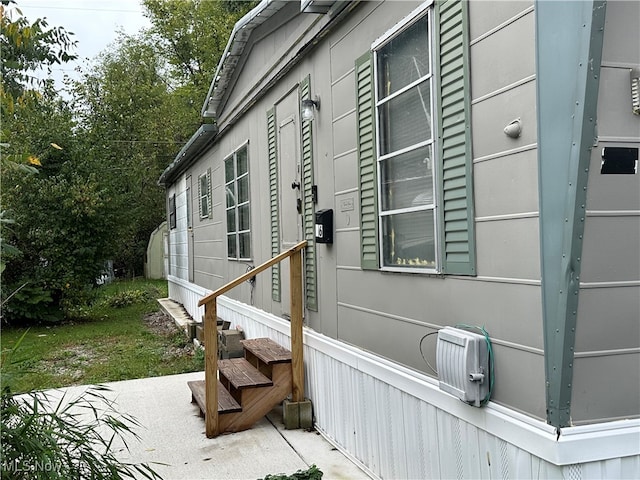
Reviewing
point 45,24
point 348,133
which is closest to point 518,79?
point 348,133

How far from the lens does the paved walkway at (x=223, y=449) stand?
3.80 metres

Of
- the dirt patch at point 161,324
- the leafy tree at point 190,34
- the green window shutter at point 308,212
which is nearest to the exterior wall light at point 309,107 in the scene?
the green window shutter at point 308,212

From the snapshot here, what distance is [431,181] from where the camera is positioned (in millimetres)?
2920

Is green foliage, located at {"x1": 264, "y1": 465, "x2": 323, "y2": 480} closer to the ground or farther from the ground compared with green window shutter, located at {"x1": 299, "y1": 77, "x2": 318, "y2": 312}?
closer to the ground

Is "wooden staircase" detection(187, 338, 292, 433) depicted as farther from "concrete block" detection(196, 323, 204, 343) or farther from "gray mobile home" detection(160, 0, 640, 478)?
"concrete block" detection(196, 323, 204, 343)

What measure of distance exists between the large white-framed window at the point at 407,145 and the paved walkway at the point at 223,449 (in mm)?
1441

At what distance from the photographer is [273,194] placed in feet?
18.8

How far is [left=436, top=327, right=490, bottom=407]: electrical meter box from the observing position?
247 cm

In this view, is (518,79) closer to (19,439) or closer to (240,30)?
(19,439)

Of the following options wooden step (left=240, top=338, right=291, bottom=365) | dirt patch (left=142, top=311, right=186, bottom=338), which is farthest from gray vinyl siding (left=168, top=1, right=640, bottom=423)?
dirt patch (left=142, top=311, right=186, bottom=338)

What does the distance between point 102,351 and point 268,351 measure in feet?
16.0

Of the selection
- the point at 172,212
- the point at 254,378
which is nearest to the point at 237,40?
the point at 254,378

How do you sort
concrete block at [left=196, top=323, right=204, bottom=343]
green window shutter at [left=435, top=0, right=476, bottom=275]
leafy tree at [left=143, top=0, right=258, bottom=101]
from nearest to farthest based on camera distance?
green window shutter at [left=435, top=0, right=476, bottom=275], concrete block at [left=196, top=323, right=204, bottom=343], leafy tree at [left=143, top=0, right=258, bottom=101]

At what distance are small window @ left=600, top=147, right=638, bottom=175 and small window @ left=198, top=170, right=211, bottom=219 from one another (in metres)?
7.66
